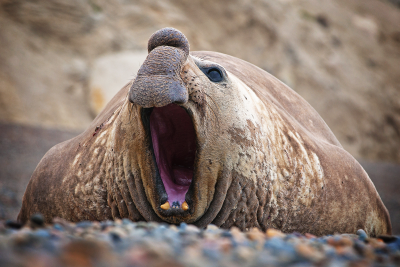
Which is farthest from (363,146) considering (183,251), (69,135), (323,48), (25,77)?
(183,251)

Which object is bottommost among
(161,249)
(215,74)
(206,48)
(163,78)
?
(161,249)

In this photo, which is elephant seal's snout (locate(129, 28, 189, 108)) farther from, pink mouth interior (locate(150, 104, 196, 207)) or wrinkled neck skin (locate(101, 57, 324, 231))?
pink mouth interior (locate(150, 104, 196, 207))

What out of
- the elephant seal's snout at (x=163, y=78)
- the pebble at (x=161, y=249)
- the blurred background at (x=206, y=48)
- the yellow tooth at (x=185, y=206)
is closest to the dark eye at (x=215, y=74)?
the elephant seal's snout at (x=163, y=78)

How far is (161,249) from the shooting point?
5.35ft

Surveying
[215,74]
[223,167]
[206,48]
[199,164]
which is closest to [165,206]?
[199,164]

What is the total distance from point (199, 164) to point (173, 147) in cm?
40

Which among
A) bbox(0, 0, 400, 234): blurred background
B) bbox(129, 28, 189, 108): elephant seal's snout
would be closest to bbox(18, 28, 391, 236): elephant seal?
bbox(129, 28, 189, 108): elephant seal's snout

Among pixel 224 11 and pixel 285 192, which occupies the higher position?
pixel 224 11

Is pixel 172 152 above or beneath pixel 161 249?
above

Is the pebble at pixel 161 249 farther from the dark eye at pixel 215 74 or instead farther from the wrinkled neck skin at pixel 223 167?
the dark eye at pixel 215 74

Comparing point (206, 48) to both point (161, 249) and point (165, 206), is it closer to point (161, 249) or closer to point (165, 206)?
point (165, 206)

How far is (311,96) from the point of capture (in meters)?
18.8

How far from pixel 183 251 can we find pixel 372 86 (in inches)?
A: 779

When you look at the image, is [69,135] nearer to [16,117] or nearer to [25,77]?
[16,117]
